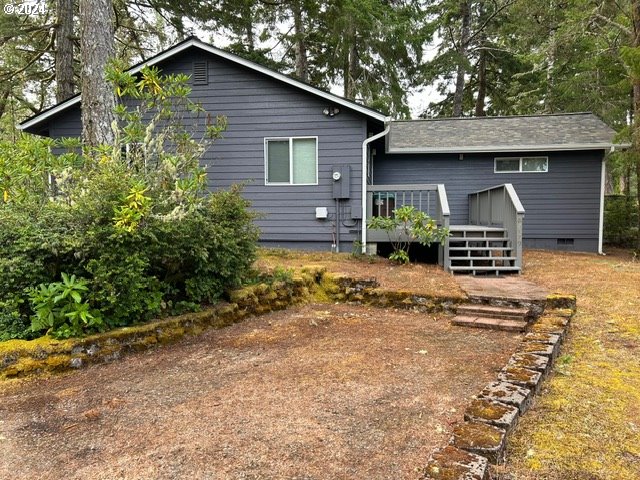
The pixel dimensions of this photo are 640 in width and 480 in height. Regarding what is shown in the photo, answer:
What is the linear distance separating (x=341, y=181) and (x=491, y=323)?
16.0ft

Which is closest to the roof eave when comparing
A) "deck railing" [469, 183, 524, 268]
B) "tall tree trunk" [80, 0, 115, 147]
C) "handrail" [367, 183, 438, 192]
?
"deck railing" [469, 183, 524, 268]

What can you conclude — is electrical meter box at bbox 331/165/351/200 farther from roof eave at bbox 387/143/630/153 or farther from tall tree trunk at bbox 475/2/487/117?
tall tree trunk at bbox 475/2/487/117

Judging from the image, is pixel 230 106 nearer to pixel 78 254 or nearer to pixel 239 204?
pixel 239 204

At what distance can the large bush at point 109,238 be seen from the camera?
11.5 feet

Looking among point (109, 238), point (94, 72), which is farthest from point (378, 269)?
point (94, 72)

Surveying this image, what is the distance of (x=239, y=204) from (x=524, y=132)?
9731mm

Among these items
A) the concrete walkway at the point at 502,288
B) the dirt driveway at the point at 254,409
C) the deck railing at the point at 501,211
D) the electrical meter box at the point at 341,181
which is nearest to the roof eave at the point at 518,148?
the deck railing at the point at 501,211

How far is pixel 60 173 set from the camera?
427cm

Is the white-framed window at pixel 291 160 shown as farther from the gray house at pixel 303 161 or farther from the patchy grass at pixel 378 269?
the patchy grass at pixel 378 269

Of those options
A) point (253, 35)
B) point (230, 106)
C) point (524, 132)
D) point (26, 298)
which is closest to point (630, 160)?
point (524, 132)

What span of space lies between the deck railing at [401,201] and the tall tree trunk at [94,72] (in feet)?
16.3

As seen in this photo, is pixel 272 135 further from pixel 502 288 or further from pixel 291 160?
pixel 502 288

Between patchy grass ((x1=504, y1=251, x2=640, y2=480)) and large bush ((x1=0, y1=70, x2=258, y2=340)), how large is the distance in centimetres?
321

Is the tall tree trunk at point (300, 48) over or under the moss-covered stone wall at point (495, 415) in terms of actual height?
over
